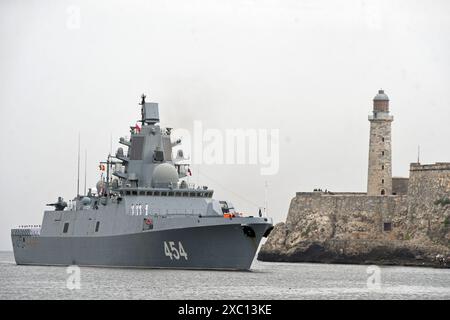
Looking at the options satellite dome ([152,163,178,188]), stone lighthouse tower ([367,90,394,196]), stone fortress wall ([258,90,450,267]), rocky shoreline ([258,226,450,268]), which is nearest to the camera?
satellite dome ([152,163,178,188])

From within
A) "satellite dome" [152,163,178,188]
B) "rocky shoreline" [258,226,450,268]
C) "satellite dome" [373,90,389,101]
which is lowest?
"rocky shoreline" [258,226,450,268]

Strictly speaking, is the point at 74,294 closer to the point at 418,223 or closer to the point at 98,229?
the point at 98,229

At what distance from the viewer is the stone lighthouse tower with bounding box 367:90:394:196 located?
82.3m

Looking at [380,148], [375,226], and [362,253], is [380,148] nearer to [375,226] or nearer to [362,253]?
[375,226]

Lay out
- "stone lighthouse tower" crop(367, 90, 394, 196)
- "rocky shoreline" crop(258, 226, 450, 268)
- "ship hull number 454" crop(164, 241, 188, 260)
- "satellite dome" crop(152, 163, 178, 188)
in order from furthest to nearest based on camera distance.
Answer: "stone lighthouse tower" crop(367, 90, 394, 196), "rocky shoreline" crop(258, 226, 450, 268), "satellite dome" crop(152, 163, 178, 188), "ship hull number 454" crop(164, 241, 188, 260)

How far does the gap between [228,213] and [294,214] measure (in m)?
34.5

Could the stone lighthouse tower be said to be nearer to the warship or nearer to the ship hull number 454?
the warship

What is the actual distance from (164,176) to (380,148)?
2944 centimetres

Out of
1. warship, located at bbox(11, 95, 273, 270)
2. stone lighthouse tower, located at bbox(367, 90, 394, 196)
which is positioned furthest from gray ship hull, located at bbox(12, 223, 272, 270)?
stone lighthouse tower, located at bbox(367, 90, 394, 196)

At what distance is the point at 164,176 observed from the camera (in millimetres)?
55719

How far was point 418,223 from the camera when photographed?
263 feet

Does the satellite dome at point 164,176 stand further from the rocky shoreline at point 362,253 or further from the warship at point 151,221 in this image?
the rocky shoreline at point 362,253

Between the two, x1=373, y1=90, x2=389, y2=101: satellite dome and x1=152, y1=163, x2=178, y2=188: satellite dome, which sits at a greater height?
x1=373, y1=90, x2=389, y2=101: satellite dome
